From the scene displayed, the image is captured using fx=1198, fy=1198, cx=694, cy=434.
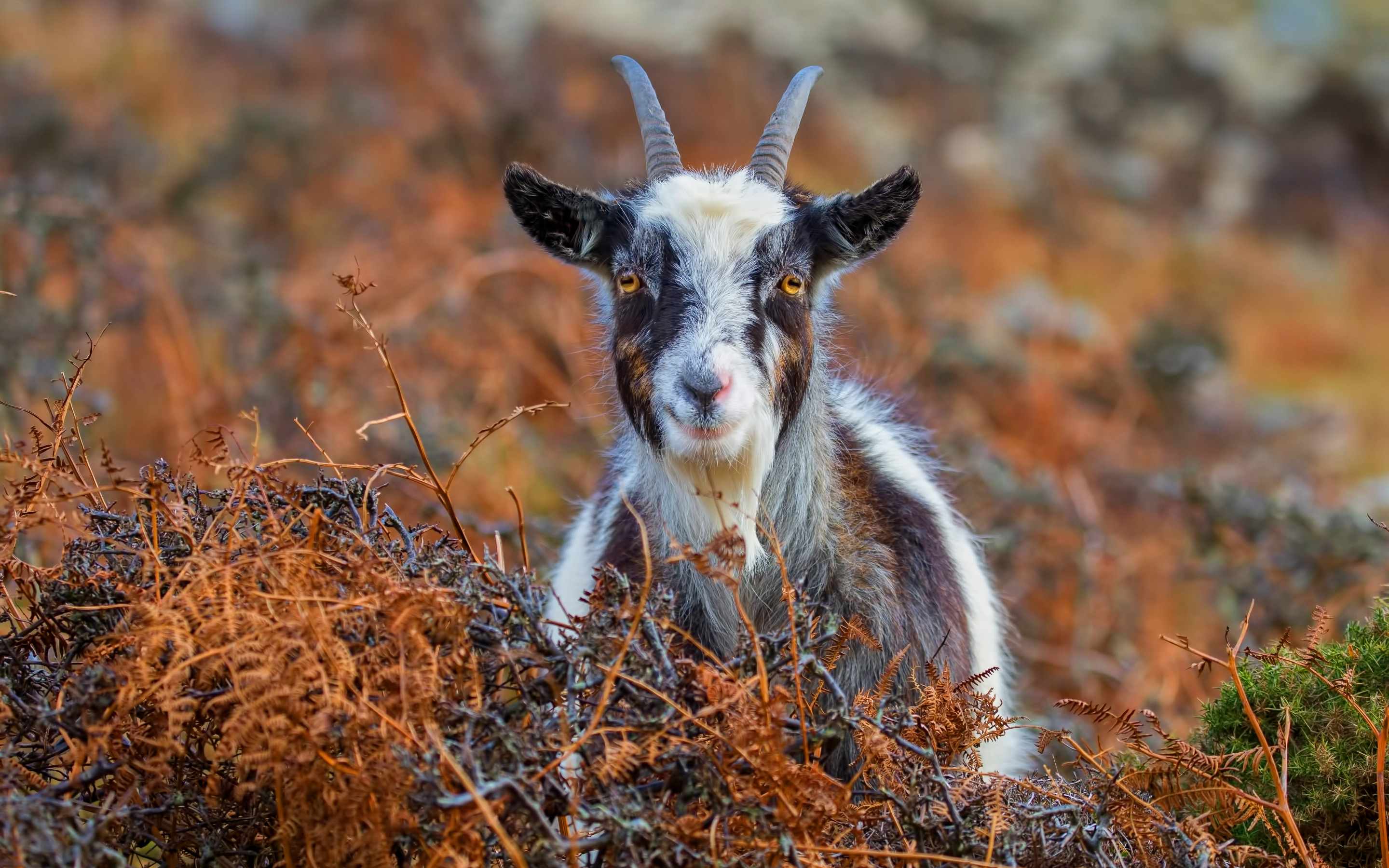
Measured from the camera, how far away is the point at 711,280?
381cm

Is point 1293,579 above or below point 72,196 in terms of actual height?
below

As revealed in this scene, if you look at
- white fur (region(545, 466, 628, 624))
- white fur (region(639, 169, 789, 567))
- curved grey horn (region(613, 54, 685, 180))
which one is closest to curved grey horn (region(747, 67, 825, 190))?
white fur (region(639, 169, 789, 567))

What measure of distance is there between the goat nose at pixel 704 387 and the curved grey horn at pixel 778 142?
1049 mm

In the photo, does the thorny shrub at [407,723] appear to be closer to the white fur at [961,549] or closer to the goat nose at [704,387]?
the goat nose at [704,387]

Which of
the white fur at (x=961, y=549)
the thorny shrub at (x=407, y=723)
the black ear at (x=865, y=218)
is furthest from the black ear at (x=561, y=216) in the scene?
the thorny shrub at (x=407, y=723)

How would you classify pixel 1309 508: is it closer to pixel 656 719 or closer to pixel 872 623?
pixel 872 623

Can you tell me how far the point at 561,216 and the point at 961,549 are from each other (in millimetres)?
2090

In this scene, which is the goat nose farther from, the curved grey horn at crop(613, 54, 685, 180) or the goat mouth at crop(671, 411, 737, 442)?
the curved grey horn at crop(613, 54, 685, 180)

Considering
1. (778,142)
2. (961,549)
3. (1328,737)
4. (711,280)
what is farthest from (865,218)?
(1328,737)

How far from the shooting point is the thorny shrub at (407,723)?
231 cm

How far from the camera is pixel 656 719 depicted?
8.02ft

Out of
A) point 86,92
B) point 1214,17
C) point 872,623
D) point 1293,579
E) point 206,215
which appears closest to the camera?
point 872,623

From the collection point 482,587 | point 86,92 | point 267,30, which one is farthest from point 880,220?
point 267,30

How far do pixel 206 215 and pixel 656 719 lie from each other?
36.0 ft
